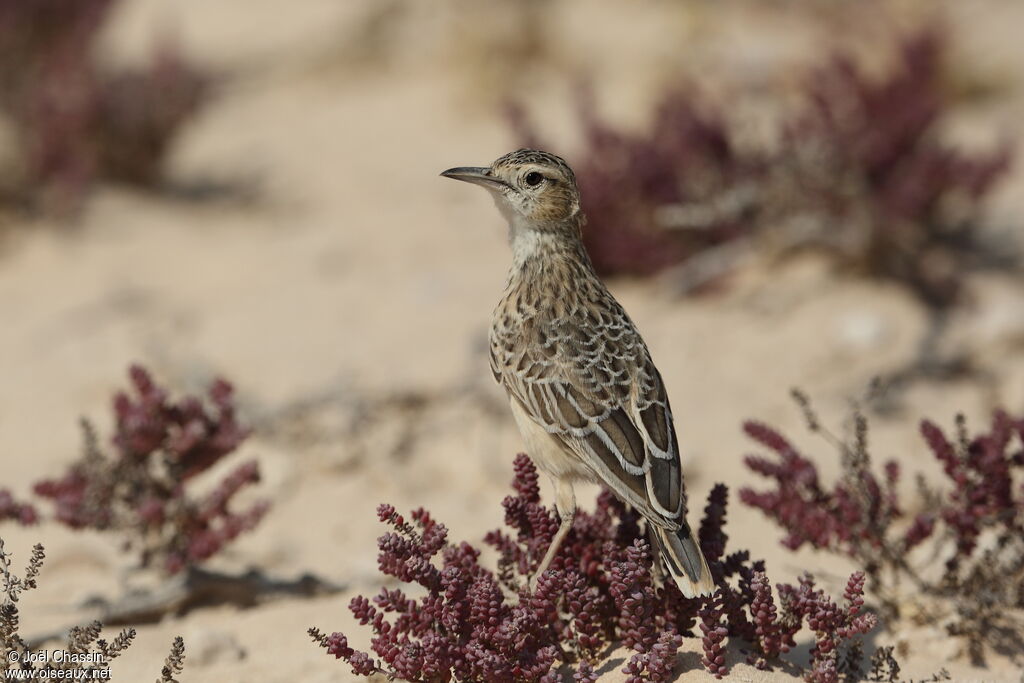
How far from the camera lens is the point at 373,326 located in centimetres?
672

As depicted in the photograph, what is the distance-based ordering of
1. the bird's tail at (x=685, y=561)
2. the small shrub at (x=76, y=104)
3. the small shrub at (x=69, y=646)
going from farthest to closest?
the small shrub at (x=76, y=104)
the bird's tail at (x=685, y=561)
the small shrub at (x=69, y=646)

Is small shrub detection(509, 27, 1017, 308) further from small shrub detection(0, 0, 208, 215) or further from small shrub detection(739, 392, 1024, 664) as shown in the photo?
small shrub detection(0, 0, 208, 215)

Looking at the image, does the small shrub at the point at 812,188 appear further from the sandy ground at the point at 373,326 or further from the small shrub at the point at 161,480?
the small shrub at the point at 161,480

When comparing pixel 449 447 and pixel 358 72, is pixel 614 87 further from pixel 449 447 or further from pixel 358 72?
pixel 449 447

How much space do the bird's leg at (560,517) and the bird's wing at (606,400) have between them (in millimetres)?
133

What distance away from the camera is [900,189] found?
21.5ft

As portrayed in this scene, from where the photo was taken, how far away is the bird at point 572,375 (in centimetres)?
322

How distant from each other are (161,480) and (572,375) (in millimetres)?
1604

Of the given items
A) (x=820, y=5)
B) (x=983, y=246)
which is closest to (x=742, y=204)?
(x=983, y=246)

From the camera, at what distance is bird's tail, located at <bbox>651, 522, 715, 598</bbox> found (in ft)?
9.96

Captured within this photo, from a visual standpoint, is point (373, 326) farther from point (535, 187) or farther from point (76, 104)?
point (76, 104)

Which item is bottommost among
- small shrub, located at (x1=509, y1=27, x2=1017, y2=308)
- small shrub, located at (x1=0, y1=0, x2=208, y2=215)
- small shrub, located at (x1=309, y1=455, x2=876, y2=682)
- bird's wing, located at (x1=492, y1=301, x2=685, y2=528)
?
small shrub, located at (x1=309, y1=455, x2=876, y2=682)

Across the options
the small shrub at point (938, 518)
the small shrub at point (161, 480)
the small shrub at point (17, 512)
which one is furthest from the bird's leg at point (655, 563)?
the small shrub at point (17, 512)

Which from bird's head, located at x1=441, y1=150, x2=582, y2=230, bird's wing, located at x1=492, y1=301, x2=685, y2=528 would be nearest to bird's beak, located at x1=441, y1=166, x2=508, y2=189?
bird's head, located at x1=441, y1=150, x2=582, y2=230
